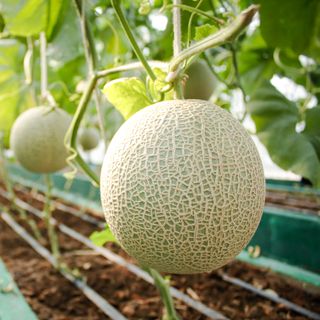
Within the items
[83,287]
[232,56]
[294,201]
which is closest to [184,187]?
[232,56]

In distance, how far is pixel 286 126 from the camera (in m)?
1.28

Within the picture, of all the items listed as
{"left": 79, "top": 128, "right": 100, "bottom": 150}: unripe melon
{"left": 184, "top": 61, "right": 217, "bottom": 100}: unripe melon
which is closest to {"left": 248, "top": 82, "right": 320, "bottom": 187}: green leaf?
{"left": 184, "top": 61, "right": 217, "bottom": 100}: unripe melon

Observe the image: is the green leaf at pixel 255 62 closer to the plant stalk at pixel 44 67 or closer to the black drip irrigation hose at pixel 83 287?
the plant stalk at pixel 44 67

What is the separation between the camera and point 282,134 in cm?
125

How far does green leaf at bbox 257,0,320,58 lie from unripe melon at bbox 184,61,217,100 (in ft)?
1.33

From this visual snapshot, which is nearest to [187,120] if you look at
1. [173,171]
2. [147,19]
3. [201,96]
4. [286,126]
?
[173,171]

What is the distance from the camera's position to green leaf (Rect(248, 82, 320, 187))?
1.12 meters

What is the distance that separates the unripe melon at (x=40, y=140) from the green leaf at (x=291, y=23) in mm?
701

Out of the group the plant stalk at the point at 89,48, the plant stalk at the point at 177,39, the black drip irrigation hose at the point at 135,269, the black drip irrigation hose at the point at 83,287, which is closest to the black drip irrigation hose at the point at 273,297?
the black drip irrigation hose at the point at 135,269

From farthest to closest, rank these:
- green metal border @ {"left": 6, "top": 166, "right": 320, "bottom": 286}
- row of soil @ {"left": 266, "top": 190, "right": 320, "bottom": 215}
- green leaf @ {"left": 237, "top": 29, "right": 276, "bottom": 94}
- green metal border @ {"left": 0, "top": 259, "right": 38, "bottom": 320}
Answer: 1. row of soil @ {"left": 266, "top": 190, "right": 320, "bottom": 215}
2. green leaf @ {"left": 237, "top": 29, "right": 276, "bottom": 94}
3. green metal border @ {"left": 6, "top": 166, "right": 320, "bottom": 286}
4. green metal border @ {"left": 0, "top": 259, "right": 38, "bottom": 320}

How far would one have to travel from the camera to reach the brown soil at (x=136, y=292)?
137cm

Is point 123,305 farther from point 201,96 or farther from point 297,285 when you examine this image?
point 201,96

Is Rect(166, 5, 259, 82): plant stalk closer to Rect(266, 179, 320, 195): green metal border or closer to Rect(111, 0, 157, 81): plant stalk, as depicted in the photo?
Rect(111, 0, 157, 81): plant stalk

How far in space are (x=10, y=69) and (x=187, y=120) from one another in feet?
5.28
